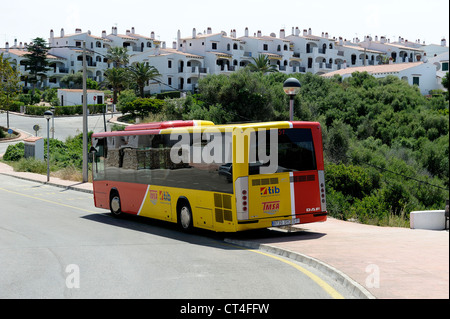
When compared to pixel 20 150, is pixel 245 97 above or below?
above

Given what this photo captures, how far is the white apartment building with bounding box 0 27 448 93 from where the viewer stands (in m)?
101

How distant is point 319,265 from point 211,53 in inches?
3708

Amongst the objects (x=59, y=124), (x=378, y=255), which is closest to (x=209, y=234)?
(x=378, y=255)

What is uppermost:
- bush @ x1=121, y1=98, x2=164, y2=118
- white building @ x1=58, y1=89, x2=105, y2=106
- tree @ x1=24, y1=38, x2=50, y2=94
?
tree @ x1=24, y1=38, x2=50, y2=94

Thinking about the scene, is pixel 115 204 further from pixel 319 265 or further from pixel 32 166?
pixel 32 166

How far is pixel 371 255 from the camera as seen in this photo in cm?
1065

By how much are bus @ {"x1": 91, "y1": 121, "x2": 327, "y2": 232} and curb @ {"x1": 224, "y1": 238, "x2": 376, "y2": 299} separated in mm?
476

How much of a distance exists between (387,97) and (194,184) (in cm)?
5243

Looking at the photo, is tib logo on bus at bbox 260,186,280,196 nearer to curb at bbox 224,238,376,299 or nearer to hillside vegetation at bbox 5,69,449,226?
curb at bbox 224,238,376,299

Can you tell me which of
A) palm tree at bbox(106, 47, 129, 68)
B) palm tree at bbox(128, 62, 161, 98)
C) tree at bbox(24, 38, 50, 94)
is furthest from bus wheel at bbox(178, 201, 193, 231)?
tree at bbox(24, 38, 50, 94)

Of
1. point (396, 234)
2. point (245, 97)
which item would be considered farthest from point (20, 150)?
point (396, 234)

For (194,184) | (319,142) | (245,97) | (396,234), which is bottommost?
(396,234)
